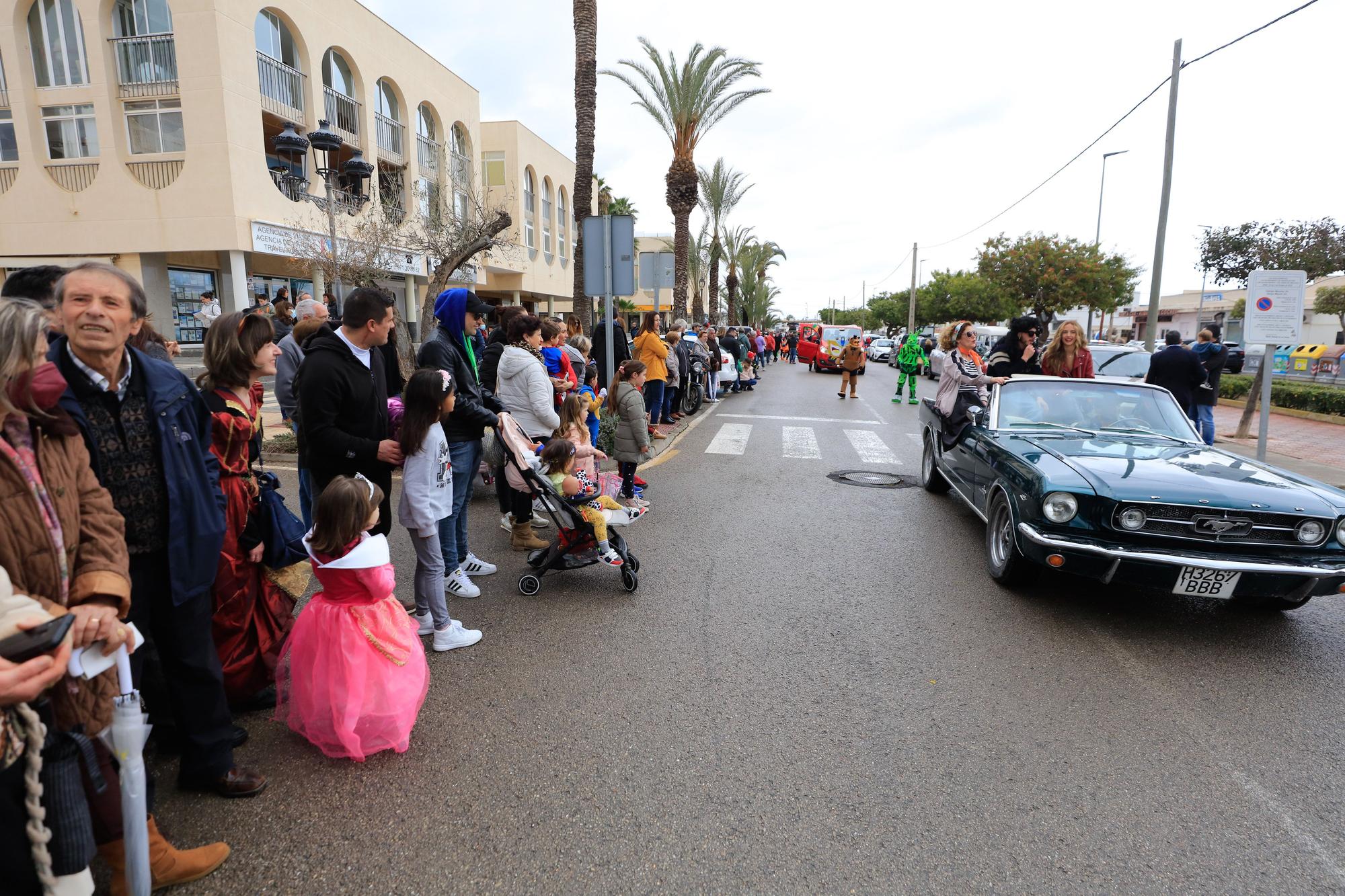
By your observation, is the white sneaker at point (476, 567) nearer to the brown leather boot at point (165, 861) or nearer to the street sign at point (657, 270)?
the brown leather boot at point (165, 861)

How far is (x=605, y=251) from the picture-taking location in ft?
29.5

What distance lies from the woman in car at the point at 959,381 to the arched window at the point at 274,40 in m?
23.5

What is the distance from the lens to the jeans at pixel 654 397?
11500 mm

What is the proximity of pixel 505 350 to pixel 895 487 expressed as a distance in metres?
4.85

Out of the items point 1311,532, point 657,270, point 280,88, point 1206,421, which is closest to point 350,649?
point 1311,532

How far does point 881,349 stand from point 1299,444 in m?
31.3

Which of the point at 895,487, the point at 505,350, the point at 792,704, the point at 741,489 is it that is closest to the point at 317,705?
the point at 792,704

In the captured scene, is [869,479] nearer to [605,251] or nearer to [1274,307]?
[605,251]

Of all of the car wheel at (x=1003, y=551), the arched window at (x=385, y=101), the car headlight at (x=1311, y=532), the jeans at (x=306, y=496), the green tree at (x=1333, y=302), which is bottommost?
the car wheel at (x=1003, y=551)

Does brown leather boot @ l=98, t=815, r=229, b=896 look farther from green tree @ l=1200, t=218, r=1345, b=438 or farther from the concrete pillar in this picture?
green tree @ l=1200, t=218, r=1345, b=438

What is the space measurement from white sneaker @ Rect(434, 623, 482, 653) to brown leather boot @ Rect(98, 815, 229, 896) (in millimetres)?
1641

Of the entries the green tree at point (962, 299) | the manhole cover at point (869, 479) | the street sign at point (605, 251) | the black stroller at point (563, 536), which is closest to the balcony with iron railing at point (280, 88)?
the street sign at point (605, 251)

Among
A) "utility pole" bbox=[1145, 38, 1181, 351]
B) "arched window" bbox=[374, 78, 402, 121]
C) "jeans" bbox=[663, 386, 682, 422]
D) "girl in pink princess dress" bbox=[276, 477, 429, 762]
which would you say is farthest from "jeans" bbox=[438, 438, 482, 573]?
"arched window" bbox=[374, 78, 402, 121]

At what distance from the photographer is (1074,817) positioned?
282 centimetres
